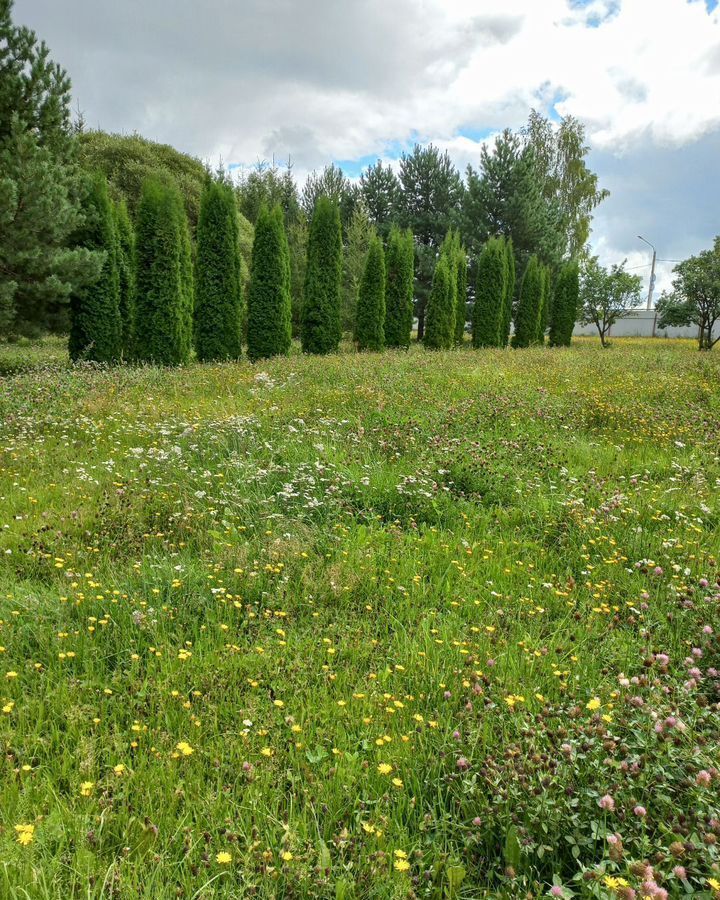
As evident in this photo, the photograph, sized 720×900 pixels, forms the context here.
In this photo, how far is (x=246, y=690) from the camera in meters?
2.61

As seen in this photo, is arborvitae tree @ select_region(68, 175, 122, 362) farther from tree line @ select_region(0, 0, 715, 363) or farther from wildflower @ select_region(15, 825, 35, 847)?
wildflower @ select_region(15, 825, 35, 847)

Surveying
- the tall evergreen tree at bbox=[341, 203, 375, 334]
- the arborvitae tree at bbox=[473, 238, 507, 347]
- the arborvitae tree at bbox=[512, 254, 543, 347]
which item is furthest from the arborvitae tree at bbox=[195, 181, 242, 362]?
the arborvitae tree at bbox=[512, 254, 543, 347]

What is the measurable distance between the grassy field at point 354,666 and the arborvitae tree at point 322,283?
458 inches

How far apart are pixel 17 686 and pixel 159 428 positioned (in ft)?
13.3

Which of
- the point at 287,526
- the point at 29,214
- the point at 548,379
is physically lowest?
the point at 287,526

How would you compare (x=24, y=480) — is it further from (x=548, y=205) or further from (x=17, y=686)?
(x=548, y=205)

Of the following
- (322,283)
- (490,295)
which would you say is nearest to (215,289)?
(322,283)

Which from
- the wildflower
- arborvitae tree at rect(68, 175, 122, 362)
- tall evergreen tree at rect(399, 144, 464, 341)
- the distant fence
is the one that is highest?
tall evergreen tree at rect(399, 144, 464, 341)

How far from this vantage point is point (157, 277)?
13047 mm

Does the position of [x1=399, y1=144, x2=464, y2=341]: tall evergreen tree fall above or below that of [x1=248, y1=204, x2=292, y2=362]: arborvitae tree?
above

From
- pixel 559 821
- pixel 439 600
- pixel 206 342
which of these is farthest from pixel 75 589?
pixel 206 342

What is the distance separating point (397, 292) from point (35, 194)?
14.0 m

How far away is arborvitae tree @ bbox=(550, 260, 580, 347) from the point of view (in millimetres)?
30344

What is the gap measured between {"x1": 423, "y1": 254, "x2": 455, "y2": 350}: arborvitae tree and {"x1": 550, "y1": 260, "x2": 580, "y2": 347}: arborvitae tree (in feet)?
33.0
